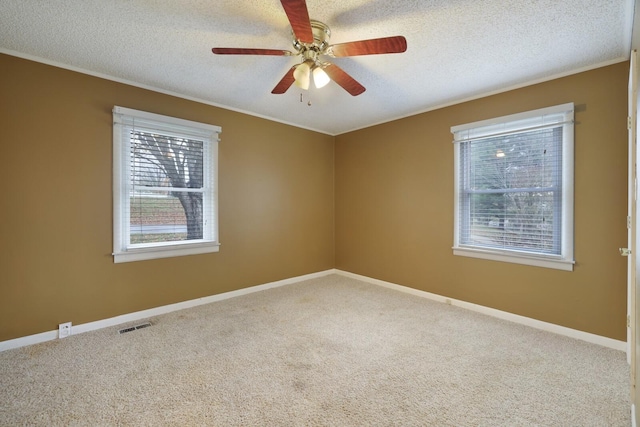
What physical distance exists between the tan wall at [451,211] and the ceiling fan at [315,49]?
174cm

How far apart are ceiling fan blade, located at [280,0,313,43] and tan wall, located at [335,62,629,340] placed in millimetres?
2409

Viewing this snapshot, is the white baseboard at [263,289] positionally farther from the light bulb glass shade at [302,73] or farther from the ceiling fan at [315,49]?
the light bulb glass shade at [302,73]

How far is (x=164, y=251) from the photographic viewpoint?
308cm

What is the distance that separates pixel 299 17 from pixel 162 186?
241 cm

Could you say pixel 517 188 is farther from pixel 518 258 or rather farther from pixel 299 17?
pixel 299 17

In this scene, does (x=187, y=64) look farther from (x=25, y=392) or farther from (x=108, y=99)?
(x=25, y=392)

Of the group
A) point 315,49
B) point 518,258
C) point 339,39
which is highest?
point 339,39

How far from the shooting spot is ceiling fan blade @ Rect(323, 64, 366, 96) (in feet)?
6.75

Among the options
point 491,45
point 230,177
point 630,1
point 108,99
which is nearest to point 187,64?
point 108,99

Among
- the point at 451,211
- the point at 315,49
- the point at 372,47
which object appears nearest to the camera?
the point at 372,47

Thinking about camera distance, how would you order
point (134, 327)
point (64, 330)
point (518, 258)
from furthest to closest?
point (518, 258) < point (134, 327) < point (64, 330)

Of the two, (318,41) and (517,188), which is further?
(517,188)

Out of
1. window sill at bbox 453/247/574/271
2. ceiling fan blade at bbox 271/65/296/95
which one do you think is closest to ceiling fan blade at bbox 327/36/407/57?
ceiling fan blade at bbox 271/65/296/95

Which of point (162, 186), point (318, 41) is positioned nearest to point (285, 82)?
point (318, 41)
